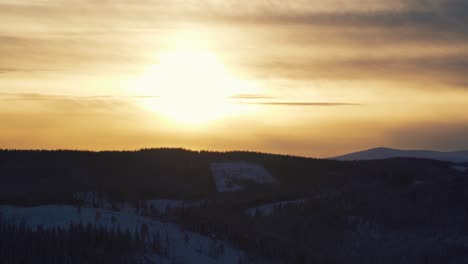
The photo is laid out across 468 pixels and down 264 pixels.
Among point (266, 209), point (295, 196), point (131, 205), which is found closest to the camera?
point (266, 209)

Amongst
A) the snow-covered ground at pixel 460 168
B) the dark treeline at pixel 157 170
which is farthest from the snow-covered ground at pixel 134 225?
the snow-covered ground at pixel 460 168

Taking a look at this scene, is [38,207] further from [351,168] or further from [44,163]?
[351,168]

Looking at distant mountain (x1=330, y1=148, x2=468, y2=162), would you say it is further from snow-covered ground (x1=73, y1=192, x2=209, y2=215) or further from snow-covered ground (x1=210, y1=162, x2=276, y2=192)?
snow-covered ground (x1=73, y1=192, x2=209, y2=215)

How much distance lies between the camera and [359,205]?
97.3ft

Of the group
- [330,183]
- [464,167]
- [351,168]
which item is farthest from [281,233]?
[464,167]

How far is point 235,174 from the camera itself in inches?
1581

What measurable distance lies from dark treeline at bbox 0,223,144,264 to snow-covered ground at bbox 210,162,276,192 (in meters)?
20.6

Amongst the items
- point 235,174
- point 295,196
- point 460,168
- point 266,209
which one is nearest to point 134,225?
point 266,209

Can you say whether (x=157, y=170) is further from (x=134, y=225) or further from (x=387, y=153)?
(x=387, y=153)

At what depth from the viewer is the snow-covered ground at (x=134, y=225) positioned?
706 inches

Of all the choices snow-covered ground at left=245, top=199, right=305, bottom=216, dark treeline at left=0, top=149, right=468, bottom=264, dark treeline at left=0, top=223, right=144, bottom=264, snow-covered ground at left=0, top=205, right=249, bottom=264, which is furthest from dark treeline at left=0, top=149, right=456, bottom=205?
dark treeline at left=0, top=223, right=144, bottom=264

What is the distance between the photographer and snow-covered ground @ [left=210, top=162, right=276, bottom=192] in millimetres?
38591

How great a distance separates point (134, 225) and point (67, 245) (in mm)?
2184

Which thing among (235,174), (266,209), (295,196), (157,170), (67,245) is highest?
(157,170)
